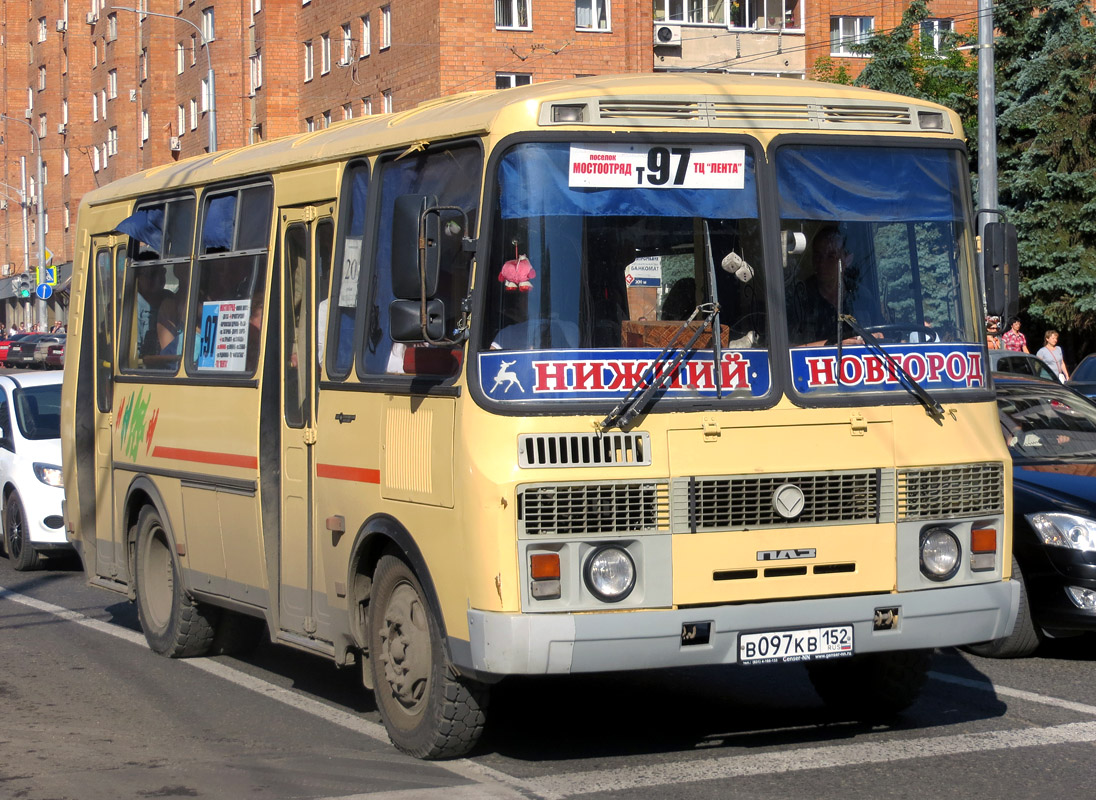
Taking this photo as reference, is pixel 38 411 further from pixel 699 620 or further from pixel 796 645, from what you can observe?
pixel 796 645

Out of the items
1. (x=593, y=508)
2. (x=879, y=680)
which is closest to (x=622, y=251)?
(x=593, y=508)

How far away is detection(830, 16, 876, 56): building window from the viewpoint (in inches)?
2099

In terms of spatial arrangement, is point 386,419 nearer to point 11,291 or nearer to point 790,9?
A: point 790,9

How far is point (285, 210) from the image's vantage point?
27.9 ft

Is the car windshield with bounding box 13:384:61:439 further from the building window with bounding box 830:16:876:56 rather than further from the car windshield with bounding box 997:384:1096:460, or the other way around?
the building window with bounding box 830:16:876:56

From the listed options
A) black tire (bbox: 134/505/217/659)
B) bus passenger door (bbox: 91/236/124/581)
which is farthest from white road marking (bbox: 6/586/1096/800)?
bus passenger door (bbox: 91/236/124/581)

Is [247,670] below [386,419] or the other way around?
below

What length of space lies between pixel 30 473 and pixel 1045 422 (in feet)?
28.8

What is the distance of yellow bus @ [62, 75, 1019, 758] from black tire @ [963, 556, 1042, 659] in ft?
5.64

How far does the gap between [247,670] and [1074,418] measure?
208 inches

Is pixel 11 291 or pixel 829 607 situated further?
pixel 11 291

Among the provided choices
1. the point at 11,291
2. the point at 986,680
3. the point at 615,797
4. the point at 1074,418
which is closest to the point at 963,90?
the point at 1074,418

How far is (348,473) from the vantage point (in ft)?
25.1

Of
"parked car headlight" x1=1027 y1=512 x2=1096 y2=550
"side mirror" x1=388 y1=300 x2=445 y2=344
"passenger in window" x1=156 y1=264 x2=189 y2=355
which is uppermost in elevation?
"passenger in window" x1=156 y1=264 x2=189 y2=355
